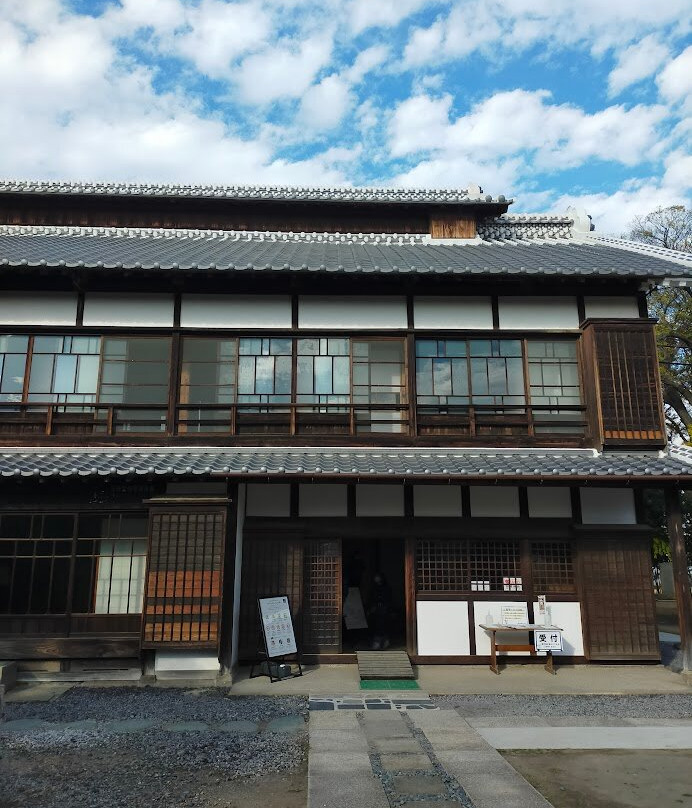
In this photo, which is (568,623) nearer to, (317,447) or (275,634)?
(275,634)

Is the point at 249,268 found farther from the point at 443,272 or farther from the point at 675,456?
the point at 675,456

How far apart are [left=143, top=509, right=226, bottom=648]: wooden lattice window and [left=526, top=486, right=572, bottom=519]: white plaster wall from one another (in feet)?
20.7

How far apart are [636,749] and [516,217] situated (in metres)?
15.5

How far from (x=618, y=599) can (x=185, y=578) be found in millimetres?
8433

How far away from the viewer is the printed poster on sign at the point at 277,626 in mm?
10492

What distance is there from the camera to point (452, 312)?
42.9 ft

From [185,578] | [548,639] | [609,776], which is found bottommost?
[609,776]

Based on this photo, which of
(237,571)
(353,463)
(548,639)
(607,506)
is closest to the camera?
(548,639)

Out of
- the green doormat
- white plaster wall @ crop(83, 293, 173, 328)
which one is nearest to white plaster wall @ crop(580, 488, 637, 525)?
the green doormat

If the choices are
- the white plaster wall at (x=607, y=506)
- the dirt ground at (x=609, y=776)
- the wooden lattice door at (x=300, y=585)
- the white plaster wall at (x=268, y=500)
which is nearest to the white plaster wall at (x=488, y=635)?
the white plaster wall at (x=607, y=506)

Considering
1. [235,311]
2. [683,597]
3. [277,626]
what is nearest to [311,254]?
[235,311]

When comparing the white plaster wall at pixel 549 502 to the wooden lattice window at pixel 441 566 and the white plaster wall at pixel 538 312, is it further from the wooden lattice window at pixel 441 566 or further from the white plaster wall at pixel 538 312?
the white plaster wall at pixel 538 312

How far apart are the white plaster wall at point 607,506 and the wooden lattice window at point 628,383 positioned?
1.09 m

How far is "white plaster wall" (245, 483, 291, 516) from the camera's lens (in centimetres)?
1191
